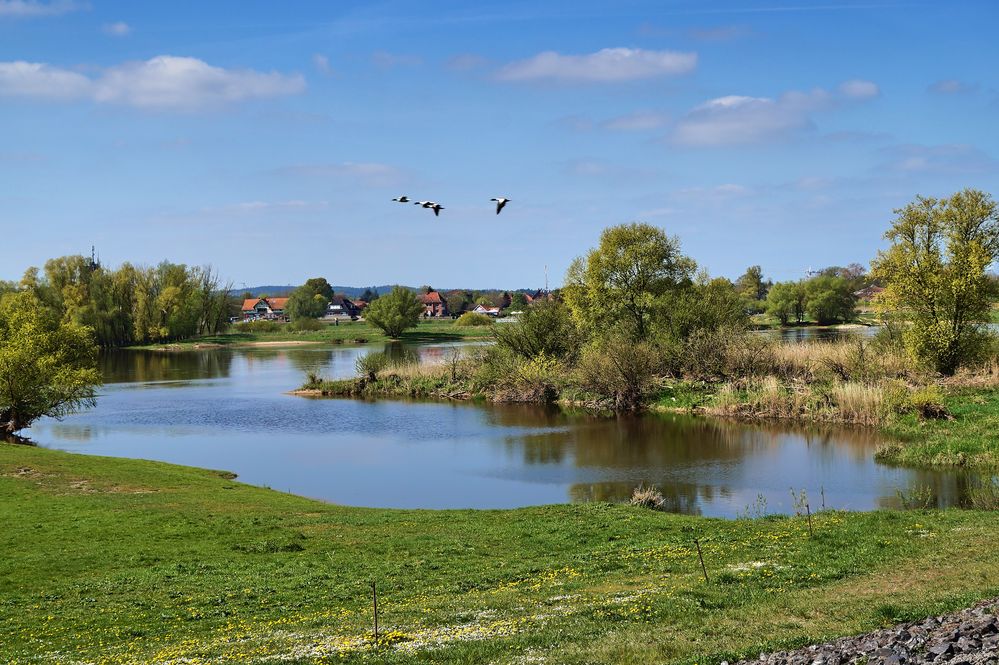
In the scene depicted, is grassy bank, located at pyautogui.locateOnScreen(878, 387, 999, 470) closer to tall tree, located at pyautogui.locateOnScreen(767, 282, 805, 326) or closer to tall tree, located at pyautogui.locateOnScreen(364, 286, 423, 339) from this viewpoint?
tall tree, located at pyautogui.locateOnScreen(767, 282, 805, 326)

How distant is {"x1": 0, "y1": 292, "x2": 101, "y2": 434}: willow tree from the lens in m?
48.2

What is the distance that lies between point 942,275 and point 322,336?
108944mm

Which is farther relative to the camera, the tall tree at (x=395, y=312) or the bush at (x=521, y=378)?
the tall tree at (x=395, y=312)

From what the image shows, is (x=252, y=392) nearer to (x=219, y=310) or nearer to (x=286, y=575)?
(x=286, y=575)

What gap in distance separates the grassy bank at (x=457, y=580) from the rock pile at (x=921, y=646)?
2.32ft

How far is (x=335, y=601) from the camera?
652 inches

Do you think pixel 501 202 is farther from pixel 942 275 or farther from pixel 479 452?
pixel 942 275

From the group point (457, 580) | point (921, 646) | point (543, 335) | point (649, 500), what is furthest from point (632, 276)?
point (921, 646)

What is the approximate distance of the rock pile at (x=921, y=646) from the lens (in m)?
9.59

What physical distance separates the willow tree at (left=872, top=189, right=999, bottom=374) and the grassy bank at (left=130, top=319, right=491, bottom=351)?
260 ft

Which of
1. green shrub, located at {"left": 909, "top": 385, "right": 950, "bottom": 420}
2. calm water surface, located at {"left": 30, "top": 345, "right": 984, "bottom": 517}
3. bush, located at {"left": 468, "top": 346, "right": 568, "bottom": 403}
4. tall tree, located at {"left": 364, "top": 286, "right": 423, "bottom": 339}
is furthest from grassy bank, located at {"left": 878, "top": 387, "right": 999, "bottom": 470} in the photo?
tall tree, located at {"left": 364, "top": 286, "right": 423, "bottom": 339}

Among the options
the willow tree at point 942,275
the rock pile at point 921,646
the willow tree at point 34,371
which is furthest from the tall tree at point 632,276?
the rock pile at point 921,646

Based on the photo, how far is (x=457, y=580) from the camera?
17.9 m

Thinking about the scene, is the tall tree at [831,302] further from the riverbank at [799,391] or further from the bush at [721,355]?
the riverbank at [799,391]
